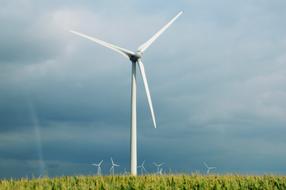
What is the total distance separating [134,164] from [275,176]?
31.0 feet

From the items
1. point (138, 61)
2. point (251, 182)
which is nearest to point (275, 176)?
point (251, 182)

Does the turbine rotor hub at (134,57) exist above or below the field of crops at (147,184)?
above

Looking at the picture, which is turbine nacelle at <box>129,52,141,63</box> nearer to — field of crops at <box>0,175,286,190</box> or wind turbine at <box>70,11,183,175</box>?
wind turbine at <box>70,11,183,175</box>

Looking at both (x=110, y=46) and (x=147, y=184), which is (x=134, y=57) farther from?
(x=147, y=184)

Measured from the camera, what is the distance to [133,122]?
3466cm

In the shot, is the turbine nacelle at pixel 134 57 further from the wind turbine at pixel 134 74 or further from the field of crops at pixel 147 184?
the field of crops at pixel 147 184

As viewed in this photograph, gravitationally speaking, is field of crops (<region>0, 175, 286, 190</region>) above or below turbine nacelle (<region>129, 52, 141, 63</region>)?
below

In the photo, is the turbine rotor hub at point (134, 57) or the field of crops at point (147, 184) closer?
the field of crops at point (147, 184)

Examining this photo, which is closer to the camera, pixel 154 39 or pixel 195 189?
pixel 195 189

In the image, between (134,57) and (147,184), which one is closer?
(147,184)

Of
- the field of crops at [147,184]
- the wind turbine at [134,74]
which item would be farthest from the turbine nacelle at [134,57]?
the field of crops at [147,184]

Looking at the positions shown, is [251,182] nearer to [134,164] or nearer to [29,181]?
[134,164]

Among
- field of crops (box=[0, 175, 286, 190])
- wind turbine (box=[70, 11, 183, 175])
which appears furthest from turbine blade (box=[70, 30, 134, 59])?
field of crops (box=[0, 175, 286, 190])

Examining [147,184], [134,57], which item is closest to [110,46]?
[134,57]
